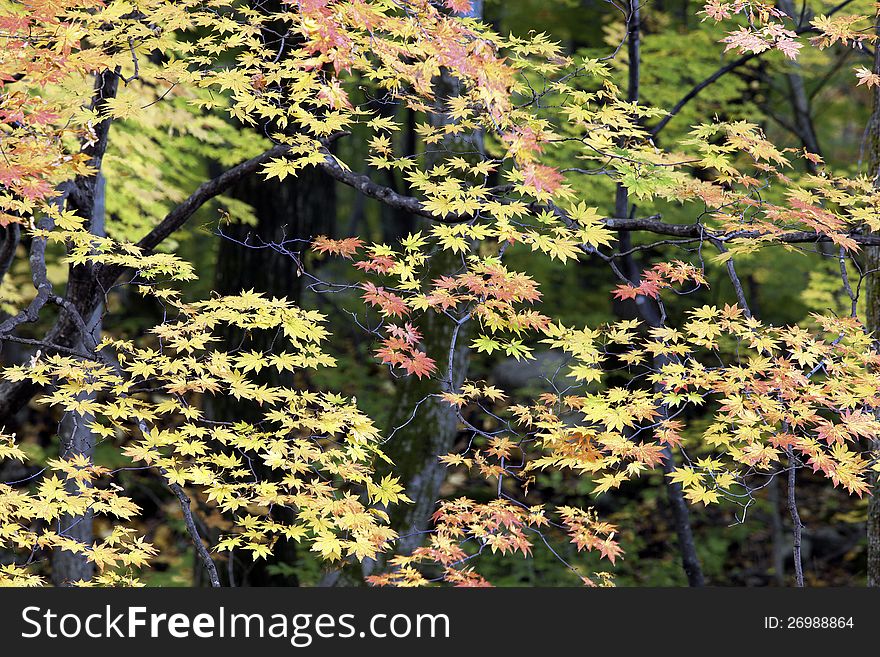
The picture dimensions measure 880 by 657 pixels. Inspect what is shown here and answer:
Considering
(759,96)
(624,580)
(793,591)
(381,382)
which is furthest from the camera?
(381,382)

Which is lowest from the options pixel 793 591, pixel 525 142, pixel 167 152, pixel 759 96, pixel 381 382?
pixel 793 591

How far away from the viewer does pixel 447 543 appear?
13.0 feet

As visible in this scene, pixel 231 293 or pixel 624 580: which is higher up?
pixel 231 293

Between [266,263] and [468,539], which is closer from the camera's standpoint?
[468,539]

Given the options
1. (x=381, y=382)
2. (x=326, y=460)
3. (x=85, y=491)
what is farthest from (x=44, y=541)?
(x=381, y=382)

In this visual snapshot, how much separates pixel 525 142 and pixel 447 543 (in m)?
1.83

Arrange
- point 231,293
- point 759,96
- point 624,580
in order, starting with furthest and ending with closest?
point 759,96, point 624,580, point 231,293

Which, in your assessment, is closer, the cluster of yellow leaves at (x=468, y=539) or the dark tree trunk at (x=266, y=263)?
the cluster of yellow leaves at (x=468, y=539)

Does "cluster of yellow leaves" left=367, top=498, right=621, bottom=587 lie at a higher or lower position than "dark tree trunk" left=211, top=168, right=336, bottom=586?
lower

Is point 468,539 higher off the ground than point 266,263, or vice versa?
point 266,263

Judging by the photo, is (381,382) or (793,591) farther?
(381,382)

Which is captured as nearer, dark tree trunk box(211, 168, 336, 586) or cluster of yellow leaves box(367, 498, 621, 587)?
cluster of yellow leaves box(367, 498, 621, 587)

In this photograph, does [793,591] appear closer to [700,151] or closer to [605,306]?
[700,151]

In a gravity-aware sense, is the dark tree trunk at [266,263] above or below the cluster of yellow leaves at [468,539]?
above
